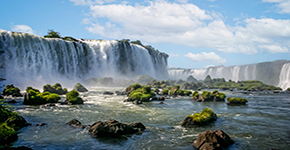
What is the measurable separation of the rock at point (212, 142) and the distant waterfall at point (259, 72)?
71.5 metres

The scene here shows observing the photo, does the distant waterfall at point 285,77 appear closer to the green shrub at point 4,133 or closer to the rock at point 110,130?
the rock at point 110,130

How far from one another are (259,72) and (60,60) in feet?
270

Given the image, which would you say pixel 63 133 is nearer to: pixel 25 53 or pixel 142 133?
pixel 142 133

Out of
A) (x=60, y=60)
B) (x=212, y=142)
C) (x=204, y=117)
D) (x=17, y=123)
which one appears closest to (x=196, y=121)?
(x=204, y=117)

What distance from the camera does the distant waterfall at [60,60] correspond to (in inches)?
1531

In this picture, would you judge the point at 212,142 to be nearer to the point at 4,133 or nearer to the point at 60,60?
the point at 4,133

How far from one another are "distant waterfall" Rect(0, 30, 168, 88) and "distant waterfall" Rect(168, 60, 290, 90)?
4729 cm

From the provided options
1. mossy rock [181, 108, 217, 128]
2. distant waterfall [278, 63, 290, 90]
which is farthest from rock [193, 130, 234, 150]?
distant waterfall [278, 63, 290, 90]

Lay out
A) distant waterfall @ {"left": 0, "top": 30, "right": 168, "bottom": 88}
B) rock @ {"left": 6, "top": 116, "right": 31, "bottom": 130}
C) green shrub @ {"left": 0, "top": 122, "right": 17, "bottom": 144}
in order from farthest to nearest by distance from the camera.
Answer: distant waterfall @ {"left": 0, "top": 30, "right": 168, "bottom": 88}
rock @ {"left": 6, "top": 116, "right": 31, "bottom": 130}
green shrub @ {"left": 0, "top": 122, "right": 17, "bottom": 144}

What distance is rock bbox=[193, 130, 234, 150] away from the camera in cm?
929

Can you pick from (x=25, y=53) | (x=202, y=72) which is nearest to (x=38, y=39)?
(x=25, y=53)

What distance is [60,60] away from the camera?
49.9 meters

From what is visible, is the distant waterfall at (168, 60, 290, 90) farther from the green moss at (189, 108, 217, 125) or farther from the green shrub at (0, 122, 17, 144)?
the green shrub at (0, 122, 17, 144)

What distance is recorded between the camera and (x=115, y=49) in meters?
72.4
